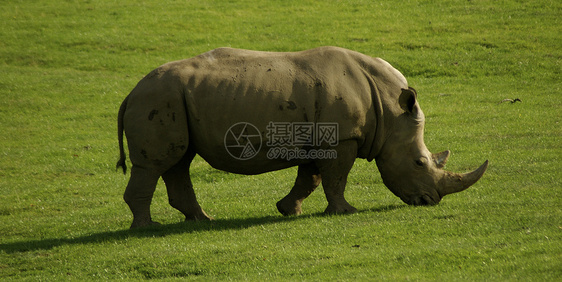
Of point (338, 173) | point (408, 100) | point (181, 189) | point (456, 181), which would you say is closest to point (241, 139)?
point (181, 189)

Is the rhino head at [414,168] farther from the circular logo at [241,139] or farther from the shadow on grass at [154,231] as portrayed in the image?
the circular logo at [241,139]

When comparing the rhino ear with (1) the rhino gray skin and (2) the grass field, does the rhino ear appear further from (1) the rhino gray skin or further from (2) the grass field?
(2) the grass field

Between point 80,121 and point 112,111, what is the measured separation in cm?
103

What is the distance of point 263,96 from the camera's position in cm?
1094

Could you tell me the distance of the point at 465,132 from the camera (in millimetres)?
17859

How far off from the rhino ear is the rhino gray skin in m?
0.02

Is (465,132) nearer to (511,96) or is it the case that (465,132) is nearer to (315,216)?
(511,96)

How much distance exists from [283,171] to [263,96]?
5605 mm

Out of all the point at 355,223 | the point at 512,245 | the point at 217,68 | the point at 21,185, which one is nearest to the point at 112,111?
the point at 21,185

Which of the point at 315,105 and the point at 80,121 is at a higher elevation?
the point at 315,105

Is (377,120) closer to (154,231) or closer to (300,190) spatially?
(300,190)

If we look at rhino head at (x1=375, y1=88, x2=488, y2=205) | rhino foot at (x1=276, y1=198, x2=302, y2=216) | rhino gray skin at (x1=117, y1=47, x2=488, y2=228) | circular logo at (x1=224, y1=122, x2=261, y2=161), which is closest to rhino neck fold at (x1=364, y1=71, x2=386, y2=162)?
rhino gray skin at (x1=117, y1=47, x2=488, y2=228)

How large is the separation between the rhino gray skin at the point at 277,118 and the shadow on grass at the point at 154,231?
312 mm

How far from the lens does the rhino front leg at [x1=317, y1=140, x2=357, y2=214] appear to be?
11234 mm
